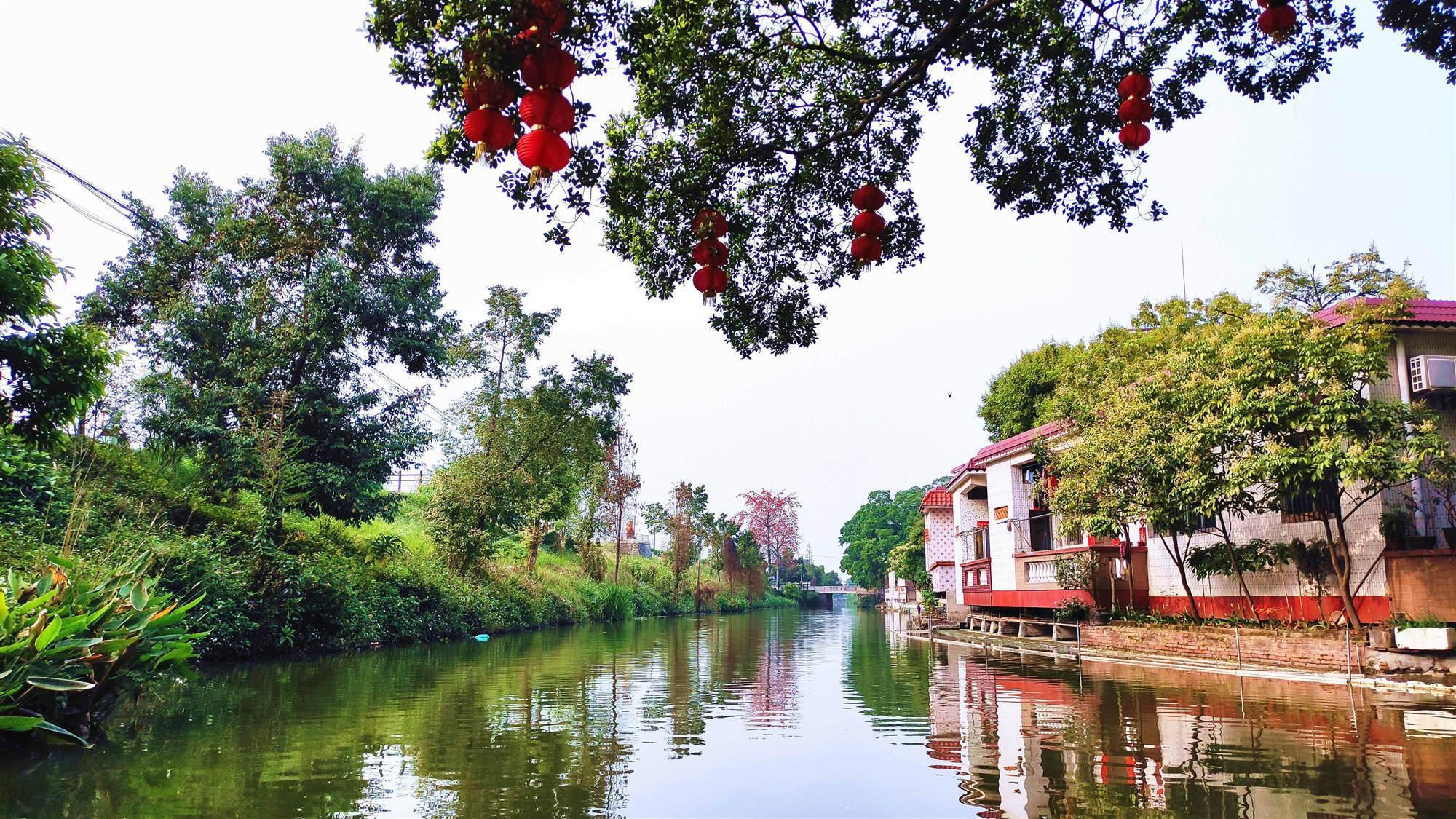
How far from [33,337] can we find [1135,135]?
9.72 metres

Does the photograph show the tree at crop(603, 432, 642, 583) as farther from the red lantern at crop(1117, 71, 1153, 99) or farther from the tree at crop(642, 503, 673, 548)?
the red lantern at crop(1117, 71, 1153, 99)

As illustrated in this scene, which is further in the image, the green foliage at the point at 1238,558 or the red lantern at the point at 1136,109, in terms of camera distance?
the green foliage at the point at 1238,558

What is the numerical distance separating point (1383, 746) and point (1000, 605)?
16955 millimetres

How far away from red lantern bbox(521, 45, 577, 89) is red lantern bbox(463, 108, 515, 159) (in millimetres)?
208

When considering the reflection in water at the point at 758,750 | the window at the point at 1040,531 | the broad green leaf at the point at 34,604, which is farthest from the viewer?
the window at the point at 1040,531

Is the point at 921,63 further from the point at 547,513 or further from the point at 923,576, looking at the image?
the point at 923,576

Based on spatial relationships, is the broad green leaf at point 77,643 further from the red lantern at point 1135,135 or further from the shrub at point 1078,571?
the shrub at point 1078,571

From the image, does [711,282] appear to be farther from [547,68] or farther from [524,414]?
[524,414]

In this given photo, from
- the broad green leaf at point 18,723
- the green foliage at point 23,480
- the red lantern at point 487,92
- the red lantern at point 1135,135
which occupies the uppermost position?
the red lantern at point 1135,135

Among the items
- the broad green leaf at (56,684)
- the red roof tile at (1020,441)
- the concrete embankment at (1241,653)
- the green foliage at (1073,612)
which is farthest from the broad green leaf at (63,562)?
the green foliage at (1073,612)

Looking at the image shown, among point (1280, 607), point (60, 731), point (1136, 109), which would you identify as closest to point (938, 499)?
point (1280, 607)

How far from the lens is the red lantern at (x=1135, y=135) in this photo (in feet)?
16.4

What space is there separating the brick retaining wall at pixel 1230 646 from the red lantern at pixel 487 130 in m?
13.6

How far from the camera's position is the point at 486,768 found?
673 cm
